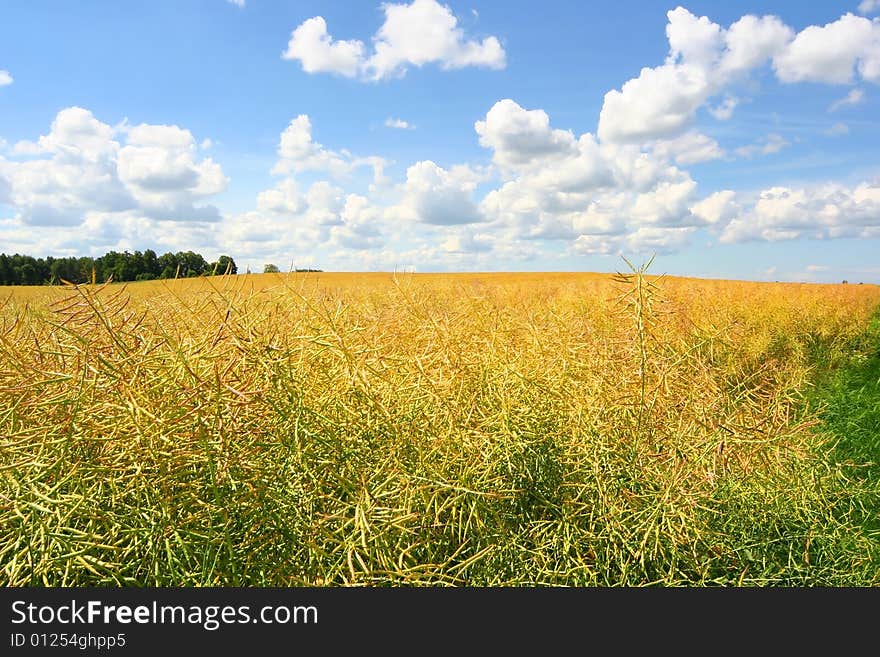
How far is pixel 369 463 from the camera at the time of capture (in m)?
1.77

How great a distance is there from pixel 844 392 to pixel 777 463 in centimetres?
611

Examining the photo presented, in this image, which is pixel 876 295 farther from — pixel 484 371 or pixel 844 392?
pixel 484 371

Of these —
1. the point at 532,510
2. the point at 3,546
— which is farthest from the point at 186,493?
the point at 532,510

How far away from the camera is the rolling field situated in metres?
1.51

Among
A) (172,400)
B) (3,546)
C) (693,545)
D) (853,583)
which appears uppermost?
(172,400)

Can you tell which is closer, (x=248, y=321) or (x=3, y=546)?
(x=3, y=546)

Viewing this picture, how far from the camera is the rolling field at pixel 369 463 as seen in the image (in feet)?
4.95

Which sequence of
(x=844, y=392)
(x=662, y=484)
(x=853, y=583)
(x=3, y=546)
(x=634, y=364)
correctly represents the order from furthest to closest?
(x=844, y=392) < (x=853, y=583) < (x=634, y=364) < (x=662, y=484) < (x=3, y=546)

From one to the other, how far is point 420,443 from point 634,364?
96cm

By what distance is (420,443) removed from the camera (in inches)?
72.6

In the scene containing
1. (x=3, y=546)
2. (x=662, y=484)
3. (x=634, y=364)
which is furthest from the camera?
(x=634, y=364)

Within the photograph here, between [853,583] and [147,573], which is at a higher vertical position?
[147,573]

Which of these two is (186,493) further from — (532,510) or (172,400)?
(532,510)

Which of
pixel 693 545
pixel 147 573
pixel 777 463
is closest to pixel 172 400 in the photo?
pixel 147 573
